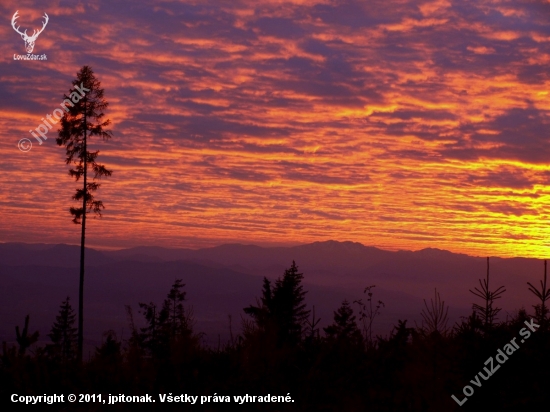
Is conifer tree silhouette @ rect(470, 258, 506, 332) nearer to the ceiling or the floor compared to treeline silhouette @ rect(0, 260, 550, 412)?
nearer to the ceiling

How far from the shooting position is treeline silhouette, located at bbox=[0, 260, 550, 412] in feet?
29.4

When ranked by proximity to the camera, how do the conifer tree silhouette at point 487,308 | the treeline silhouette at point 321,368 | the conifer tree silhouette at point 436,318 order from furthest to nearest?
the conifer tree silhouette at point 487,308
the conifer tree silhouette at point 436,318
the treeline silhouette at point 321,368

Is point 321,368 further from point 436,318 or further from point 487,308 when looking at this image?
point 487,308

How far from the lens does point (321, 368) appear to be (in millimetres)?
10633

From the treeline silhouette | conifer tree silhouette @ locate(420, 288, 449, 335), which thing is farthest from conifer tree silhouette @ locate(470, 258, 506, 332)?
conifer tree silhouette @ locate(420, 288, 449, 335)

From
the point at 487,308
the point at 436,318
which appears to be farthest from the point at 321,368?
the point at 487,308

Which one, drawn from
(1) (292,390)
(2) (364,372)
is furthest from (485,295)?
(1) (292,390)

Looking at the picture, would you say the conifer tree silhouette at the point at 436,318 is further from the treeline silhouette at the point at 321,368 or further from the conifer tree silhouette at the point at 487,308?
the conifer tree silhouette at the point at 487,308

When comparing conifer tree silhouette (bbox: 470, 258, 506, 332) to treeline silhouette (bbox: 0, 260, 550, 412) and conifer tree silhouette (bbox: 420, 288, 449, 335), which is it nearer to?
treeline silhouette (bbox: 0, 260, 550, 412)

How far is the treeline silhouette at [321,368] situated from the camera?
8961 mm

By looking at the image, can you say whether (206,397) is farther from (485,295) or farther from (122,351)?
(485,295)

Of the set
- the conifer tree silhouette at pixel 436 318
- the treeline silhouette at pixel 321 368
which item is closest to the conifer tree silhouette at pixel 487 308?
the treeline silhouette at pixel 321 368

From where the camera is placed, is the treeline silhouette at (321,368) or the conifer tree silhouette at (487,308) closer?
the treeline silhouette at (321,368)

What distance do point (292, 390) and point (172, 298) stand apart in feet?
182
